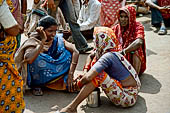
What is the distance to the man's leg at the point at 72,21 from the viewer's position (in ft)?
19.3

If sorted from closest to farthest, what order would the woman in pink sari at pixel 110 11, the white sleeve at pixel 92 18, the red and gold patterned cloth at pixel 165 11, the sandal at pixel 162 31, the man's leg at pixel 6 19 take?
the man's leg at pixel 6 19
the woman in pink sari at pixel 110 11
the white sleeve at pixel 92 18
the sandal at pixel 162 31
the red and gold patterned cloth at pixel 165 11

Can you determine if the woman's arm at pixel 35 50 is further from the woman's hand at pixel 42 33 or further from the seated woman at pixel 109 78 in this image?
the seated woman at pixel 109 78

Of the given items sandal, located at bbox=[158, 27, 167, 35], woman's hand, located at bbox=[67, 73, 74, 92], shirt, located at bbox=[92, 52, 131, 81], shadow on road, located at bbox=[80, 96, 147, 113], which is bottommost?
shadow on road, located at bbox=[80, 96, 147, 113]

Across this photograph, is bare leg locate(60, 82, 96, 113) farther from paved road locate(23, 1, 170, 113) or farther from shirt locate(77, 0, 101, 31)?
shirt locate(77, 0, 101, 31)

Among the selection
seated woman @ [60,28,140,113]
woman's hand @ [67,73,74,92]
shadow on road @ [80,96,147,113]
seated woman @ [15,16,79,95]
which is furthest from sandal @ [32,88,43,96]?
seated woman @ [60,28,140,113]

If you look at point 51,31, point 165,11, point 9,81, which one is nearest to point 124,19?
point 51,31

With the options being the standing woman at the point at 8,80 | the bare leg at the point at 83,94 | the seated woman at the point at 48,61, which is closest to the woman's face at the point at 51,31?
the seated woman at the point at 48,61

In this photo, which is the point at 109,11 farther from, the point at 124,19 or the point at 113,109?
the point at 113,109

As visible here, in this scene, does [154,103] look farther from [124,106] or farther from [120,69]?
[120,69]

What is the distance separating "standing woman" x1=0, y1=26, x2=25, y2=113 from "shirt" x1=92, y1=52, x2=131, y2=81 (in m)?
1.07

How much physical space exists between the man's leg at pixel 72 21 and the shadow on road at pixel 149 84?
1549 millimetres

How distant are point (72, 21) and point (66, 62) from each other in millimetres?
1654

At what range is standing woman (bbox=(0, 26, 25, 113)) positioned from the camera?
2.84 m

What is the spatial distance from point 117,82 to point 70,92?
35.9 inches
